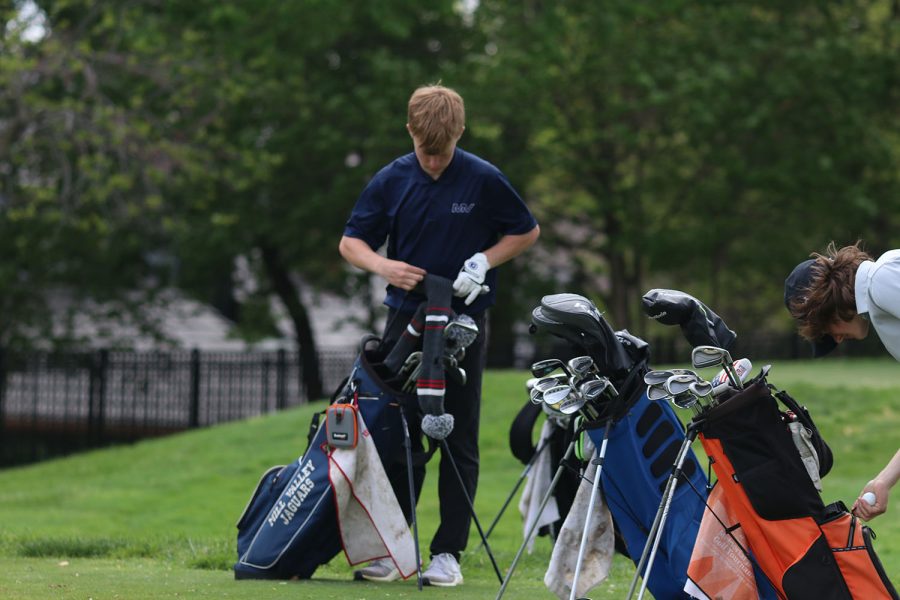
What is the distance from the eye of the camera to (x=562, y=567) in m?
5.02

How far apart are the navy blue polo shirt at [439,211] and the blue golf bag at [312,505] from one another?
1.37 ft

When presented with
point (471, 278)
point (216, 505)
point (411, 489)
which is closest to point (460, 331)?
point (471, 278)

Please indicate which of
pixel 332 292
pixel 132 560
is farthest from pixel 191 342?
pixel 132 560

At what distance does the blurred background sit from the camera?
64.8 feet

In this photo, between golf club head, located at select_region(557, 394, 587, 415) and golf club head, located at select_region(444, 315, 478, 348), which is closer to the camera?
golf club head, located at select_region(557, 394, 587, 415)

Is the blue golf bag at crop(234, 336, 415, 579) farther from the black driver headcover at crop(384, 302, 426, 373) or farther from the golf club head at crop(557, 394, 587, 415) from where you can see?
the golf club head at crop(557, 394, 587, 415)

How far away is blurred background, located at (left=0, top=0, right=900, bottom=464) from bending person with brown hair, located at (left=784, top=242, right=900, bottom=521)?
1407cm

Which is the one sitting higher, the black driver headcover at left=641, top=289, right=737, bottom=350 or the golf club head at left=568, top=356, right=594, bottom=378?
the black driver headcover at left=641, top=289, right=737, bottom=350

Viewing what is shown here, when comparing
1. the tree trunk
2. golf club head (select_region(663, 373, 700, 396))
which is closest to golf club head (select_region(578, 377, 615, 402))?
golf club head (select_region(663, 373, 700, 396))

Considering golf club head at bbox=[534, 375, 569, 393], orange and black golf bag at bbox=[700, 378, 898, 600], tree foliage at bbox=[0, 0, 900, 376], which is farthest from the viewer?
tree foliage at bbox=[0, 0, 900, 376]

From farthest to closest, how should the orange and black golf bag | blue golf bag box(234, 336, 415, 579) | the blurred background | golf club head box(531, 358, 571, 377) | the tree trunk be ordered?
the tree trunk < the blurred background < blue golf bag box(234, 336, 415, 579) < golf club head box(531, 358, 571, 377) < the orange and black golf bag

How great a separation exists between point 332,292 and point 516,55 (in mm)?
6445

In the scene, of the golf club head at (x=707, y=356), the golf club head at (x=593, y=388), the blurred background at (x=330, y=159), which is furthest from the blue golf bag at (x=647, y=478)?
the blurred background at (x=330, y=159)

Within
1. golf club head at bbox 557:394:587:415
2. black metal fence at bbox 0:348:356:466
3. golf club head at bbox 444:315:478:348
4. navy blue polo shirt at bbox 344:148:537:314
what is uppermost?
navy blue polo shirt at bbox 344:148:537:314
